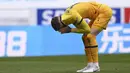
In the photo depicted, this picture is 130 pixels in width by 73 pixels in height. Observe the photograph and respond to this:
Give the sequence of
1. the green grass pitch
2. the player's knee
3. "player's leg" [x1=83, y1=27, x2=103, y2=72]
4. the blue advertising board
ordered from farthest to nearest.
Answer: the blue advertising board
the green grass pitch
"player's leg" [x1=83, y1=27, x2=103, y2=72]
the player's knee

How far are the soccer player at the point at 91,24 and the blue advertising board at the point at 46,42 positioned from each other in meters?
7.84

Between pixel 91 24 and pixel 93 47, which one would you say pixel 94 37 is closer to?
pixel 93 47

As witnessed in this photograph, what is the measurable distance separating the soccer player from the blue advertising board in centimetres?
784

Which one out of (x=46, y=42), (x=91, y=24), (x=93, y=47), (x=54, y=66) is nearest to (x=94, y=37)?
(x=93, y=47)

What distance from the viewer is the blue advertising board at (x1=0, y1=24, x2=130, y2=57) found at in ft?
59.0

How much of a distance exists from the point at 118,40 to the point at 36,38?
3.23 meters

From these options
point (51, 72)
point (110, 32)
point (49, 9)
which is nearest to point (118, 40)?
point (110, 32)

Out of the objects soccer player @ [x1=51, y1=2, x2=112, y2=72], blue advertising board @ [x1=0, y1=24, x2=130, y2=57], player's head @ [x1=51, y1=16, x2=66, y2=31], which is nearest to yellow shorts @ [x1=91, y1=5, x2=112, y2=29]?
soccer player @ [x1=51, y1=2, x2=112, y2=72]

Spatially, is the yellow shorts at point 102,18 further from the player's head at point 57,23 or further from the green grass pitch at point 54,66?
the green grass pitch at point 54,66

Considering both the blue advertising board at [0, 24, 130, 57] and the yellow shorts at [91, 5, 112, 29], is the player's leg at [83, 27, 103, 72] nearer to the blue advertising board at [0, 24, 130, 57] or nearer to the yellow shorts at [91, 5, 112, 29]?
the yellow shorts at [91, 5, 112, 29]

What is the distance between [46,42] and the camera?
18469mm

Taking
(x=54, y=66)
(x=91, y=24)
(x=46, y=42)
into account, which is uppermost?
(x=91, y=24)

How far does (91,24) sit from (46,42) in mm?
8057

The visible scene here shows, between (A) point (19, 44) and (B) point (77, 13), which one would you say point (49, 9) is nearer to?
(A) point (19, 44)
